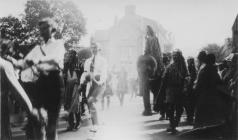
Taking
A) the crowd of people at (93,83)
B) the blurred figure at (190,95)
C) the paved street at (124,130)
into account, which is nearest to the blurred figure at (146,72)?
the crowd of people at (93,83)

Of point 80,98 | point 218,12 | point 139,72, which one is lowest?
point 80,98

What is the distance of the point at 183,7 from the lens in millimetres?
6770

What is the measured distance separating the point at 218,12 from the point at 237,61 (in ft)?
3.52

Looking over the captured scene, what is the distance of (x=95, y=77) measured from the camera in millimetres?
7008

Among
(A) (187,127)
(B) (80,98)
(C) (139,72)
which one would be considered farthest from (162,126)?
(B) (80,98)

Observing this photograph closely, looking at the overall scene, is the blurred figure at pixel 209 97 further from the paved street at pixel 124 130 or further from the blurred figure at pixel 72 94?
the blurred figure at pixel 72 94

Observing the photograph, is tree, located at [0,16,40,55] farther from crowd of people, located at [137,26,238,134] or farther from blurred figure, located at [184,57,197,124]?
blurred figure, located at [184,57,197,124]

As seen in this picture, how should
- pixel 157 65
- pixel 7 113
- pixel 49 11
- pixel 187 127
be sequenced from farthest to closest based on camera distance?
pixel 157 65
pixel 187 127
pixel 49 11
pixel 7 113

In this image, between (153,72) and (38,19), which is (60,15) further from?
(153,72)

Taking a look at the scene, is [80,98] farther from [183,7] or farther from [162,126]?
[183,7]

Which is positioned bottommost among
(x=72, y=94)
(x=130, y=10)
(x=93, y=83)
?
(x=72, y=94)

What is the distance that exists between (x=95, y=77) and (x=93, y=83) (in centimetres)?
13

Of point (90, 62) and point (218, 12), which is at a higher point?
point (218, 12)

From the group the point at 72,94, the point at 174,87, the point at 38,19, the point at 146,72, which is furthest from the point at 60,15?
the point at 146,72
